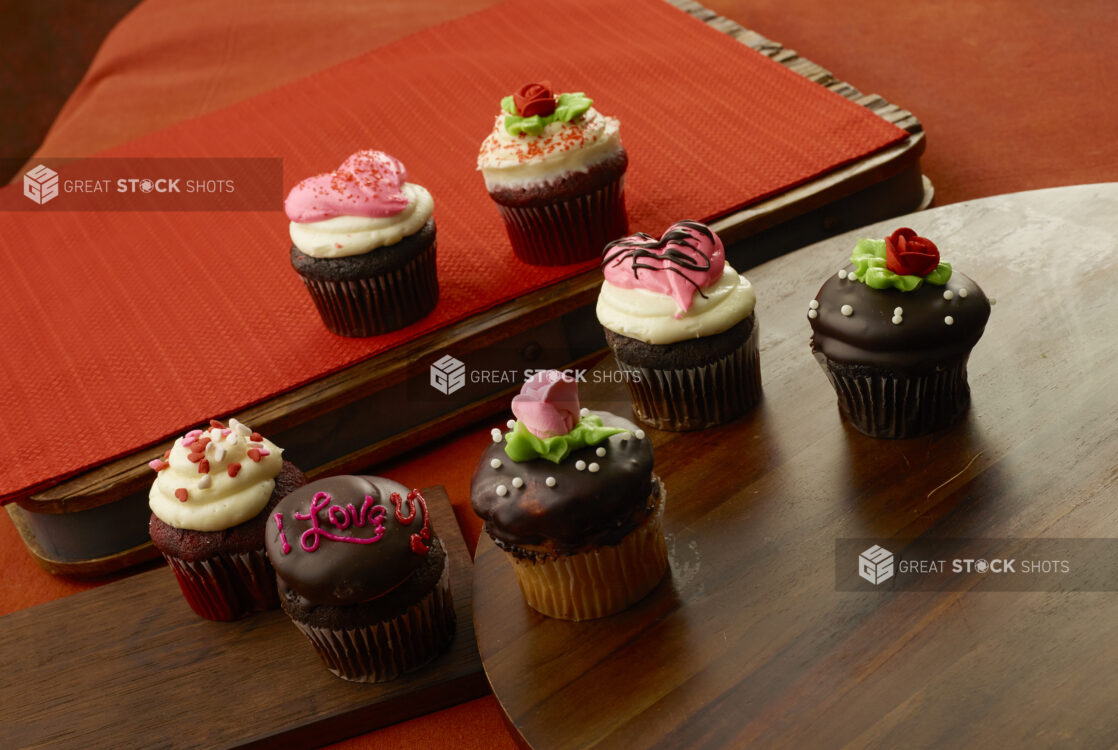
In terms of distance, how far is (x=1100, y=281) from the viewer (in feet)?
6.95

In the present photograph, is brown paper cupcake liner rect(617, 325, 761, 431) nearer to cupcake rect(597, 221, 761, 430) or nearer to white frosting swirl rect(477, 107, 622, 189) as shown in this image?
cupcake rect(597, 221, 761, 430)

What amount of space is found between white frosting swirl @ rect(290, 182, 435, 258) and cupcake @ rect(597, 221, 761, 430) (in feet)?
1.85

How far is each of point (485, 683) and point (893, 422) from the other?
0.82m

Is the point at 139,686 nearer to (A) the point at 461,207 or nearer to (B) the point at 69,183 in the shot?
(A) the point at 461,207

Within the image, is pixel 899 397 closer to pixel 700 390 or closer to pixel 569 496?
pixel 700 390

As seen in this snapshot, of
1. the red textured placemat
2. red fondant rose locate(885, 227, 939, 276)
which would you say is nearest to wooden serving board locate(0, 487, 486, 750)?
the red textured placemat

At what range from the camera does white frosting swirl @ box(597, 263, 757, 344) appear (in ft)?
6.39

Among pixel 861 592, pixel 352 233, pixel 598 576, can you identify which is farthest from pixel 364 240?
pixel 861 592

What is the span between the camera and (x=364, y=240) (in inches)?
93.4

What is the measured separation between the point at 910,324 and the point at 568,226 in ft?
3.14

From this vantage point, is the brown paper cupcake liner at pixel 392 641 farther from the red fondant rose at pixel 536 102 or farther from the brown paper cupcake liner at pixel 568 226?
the red fondant rose at pixel 536 102

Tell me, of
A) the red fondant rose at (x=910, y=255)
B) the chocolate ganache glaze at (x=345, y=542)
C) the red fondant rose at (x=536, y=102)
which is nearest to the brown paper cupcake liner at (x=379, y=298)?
the red fondant rose at (x=536, y=102)

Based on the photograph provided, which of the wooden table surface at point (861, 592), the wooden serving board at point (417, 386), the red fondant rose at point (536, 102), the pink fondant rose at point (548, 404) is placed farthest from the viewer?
the red fondant rose at point (536, 102)

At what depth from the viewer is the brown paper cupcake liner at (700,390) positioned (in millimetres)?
1979
